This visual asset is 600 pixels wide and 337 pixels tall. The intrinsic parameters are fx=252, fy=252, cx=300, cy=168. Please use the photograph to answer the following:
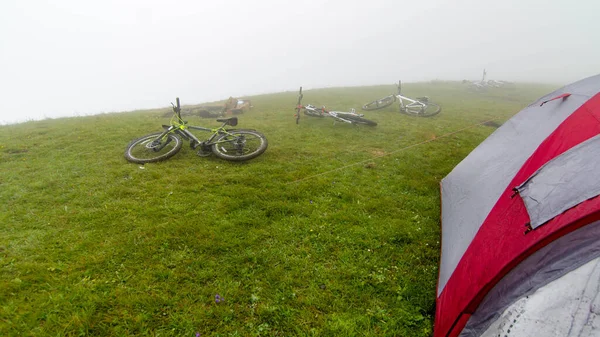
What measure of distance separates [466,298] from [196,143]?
8.19 meters

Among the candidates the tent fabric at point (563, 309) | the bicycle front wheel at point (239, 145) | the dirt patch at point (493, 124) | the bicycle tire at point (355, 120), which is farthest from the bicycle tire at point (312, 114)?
the tent fabric at point (563, 309)

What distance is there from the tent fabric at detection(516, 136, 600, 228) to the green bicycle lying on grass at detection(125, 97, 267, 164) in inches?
266

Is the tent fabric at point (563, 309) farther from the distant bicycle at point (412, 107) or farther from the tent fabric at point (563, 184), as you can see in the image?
the distant bicycle at point (412, 107)

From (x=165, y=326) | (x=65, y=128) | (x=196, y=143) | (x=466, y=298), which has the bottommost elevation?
(x=165, y=326)

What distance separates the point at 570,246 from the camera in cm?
236

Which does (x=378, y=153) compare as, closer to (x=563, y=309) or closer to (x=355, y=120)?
(x=355, y=120)

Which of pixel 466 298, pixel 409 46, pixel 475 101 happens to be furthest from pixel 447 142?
pixel 409 46

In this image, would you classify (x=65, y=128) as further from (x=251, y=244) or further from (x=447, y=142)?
(x=447, y=142)

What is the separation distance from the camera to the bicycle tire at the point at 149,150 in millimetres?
8156

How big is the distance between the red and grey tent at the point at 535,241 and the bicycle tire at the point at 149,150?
818 cm

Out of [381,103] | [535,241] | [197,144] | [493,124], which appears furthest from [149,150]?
[493,124]

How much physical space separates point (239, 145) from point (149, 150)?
3.32 meters

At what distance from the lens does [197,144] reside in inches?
336

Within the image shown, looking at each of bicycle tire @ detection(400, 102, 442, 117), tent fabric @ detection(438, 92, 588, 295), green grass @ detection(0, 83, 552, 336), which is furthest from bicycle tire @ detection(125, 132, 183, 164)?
bicycle tire @ detection(400, 102, 442, 117)
